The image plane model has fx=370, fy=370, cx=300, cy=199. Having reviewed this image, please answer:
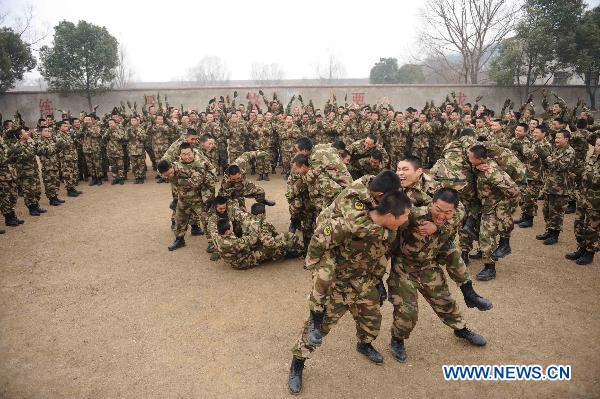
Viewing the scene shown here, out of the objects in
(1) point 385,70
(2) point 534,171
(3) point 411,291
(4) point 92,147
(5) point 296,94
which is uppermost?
(1) point 385,70

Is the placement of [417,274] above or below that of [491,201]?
below

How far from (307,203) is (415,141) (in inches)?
276

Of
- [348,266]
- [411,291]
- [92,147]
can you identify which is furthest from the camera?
[92,147]

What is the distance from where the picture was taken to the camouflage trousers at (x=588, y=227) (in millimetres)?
5621

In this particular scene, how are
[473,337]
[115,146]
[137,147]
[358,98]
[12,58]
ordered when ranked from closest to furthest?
[473,337], [115,146], [137,147], [12,58], [358,98]

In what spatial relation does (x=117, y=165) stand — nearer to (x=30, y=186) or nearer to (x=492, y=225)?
(x=30, y=186)

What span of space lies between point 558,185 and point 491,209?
2083 millimetres

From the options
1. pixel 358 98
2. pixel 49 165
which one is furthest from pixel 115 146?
pixel 358 98

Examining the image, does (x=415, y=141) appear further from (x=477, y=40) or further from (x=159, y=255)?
(x=477, y=40)

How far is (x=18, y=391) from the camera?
12.0 ft

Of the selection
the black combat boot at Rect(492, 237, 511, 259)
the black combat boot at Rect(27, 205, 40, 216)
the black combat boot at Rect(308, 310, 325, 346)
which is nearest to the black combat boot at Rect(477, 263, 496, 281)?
the black combat boot at Rect(492, 237, 511, 259)

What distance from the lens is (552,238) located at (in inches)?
265

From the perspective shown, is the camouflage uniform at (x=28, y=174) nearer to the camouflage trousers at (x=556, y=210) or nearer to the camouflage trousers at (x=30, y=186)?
the camouflage trousers at (x=30, y=186)

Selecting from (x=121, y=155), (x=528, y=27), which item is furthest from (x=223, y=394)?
(x=528, y=27)
